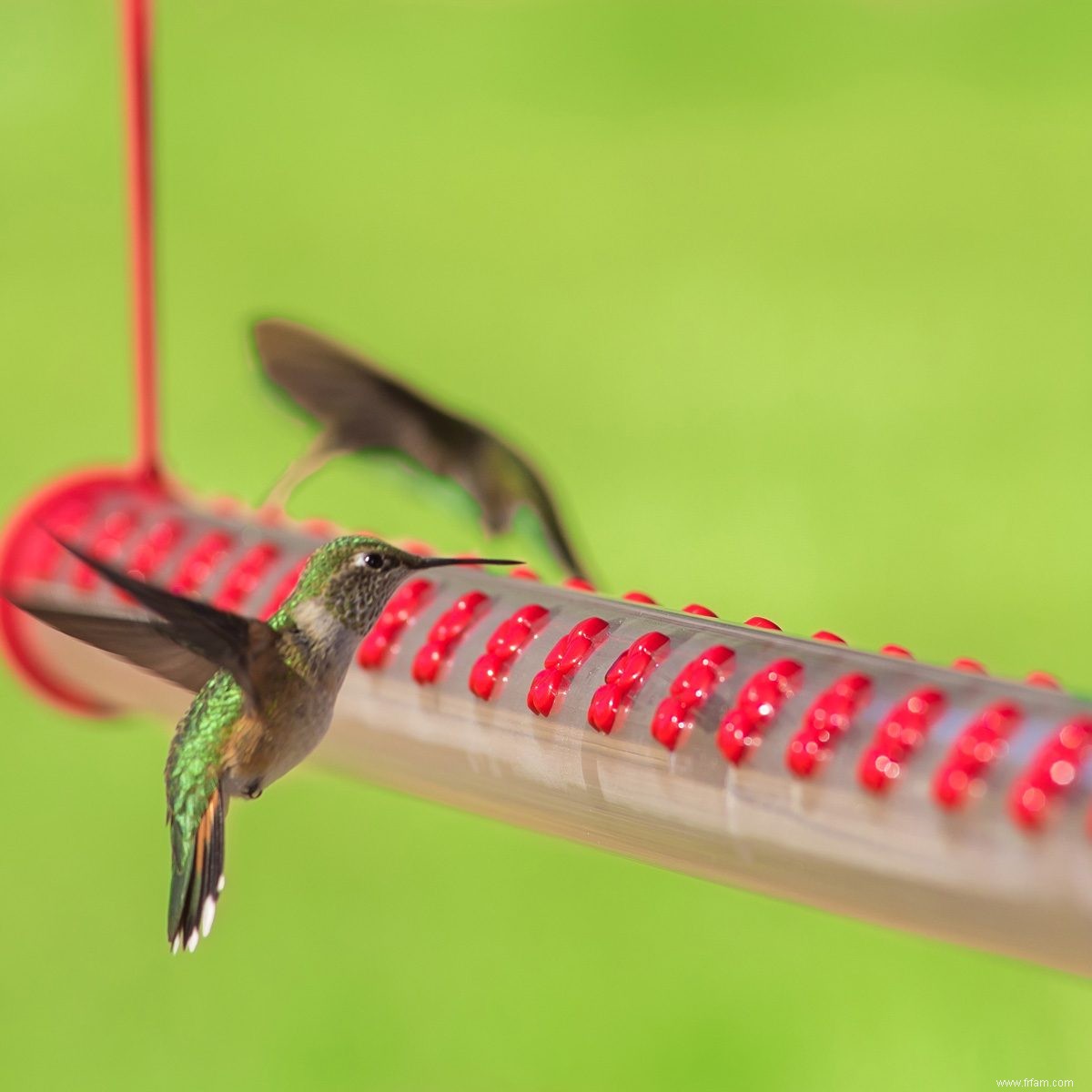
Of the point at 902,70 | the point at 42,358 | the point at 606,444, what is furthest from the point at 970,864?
the point at 902,70

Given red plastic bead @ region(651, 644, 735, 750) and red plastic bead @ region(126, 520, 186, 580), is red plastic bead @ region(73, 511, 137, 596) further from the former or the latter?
red plastic bead @ region(651, 644, 735, 750)

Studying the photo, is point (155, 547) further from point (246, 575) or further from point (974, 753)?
point (974, 753)

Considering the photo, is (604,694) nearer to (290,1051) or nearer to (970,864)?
(970,864)

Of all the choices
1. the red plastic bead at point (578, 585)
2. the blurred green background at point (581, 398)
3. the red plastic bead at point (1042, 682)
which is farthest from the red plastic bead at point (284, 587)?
the blurred green background at point (581, 398)

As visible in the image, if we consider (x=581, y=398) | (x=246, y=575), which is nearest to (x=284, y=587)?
(x=246, y=575)

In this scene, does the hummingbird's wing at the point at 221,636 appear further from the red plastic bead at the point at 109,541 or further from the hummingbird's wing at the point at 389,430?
the red plastic bead at the point at 109,541

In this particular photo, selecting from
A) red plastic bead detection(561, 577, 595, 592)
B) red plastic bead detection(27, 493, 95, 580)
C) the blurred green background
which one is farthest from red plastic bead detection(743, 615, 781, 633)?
the blurred green background

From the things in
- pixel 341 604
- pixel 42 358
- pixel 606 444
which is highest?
pixel 341 604
